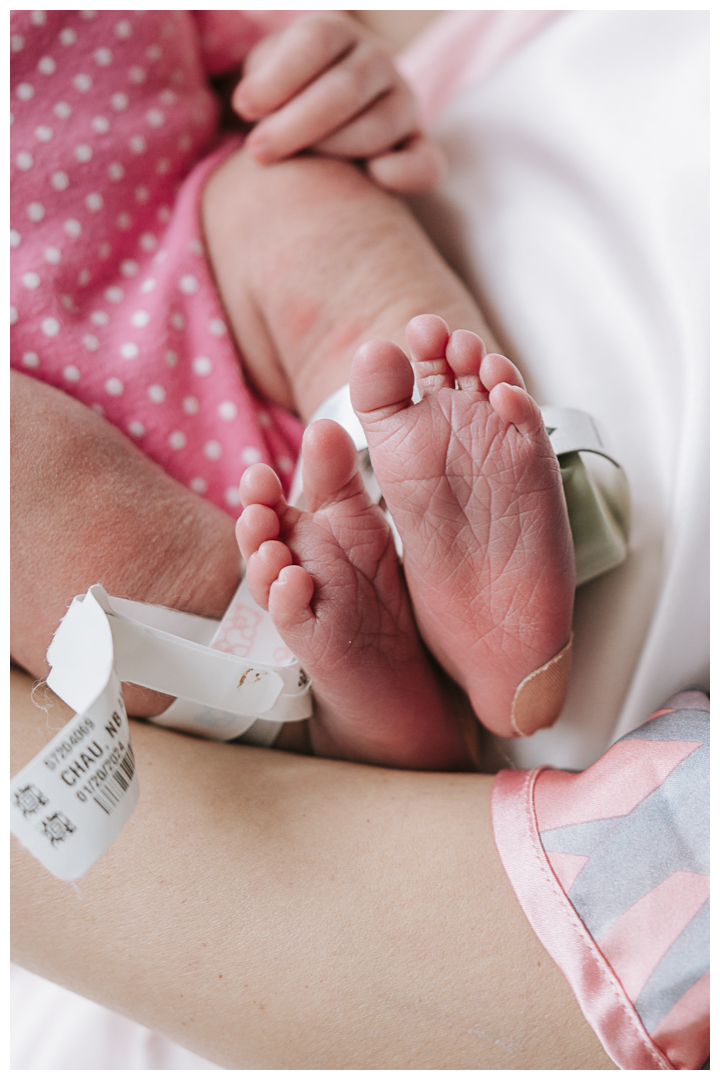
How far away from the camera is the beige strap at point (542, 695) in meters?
0.53

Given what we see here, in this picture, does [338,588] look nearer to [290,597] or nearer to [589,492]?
[290,597]

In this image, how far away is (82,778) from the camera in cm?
39

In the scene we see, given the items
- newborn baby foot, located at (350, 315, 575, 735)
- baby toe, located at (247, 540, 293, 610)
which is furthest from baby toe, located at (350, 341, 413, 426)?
baby toe, located at (247, 540, 293, 610)

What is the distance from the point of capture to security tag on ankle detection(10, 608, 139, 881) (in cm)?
38

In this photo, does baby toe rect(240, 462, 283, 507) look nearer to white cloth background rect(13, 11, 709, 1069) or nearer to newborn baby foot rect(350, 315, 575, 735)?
newborn baby foot rect(350, 315, 575, 735)

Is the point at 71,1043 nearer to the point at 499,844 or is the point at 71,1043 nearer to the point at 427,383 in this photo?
the point at 499,844

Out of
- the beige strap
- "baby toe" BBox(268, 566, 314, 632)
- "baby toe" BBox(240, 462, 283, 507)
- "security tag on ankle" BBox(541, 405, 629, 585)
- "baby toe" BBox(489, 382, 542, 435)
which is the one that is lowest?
the beige strap

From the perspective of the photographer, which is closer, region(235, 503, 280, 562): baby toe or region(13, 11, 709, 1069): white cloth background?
region(235, 503, 280, 562): baby toe

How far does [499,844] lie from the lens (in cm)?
50

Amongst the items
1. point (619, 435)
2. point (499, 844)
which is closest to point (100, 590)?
point (499, 844)

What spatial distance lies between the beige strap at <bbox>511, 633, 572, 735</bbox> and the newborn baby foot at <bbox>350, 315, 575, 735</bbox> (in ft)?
0.09

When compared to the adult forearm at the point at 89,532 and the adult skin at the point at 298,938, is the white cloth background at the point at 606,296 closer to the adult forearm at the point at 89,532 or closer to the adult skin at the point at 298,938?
the adult skin at the point at 298,938

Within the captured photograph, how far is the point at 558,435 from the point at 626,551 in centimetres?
11

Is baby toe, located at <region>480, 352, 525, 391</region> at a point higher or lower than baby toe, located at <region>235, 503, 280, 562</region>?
higher
